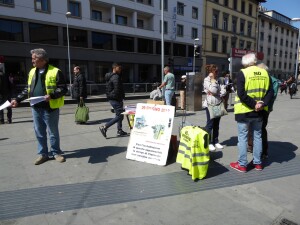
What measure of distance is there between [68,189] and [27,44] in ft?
72.5

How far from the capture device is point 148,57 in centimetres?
3206

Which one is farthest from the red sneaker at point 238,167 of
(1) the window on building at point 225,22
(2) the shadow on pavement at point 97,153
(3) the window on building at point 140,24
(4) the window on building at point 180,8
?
(1) the window on building at point 225,22

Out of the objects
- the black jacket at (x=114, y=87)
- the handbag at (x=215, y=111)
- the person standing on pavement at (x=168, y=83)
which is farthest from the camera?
the person standing on pavement at (x=168, y=83)

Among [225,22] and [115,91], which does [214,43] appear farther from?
[115,91]

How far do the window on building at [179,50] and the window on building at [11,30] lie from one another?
62.9ft

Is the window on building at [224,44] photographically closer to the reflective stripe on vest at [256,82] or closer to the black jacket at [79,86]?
the black jacket at [79,86]

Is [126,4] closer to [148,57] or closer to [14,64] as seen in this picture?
[148,57]

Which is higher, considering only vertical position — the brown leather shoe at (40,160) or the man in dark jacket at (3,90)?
the man in dark jacket at (3,90)

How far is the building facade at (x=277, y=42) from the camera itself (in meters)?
53.0

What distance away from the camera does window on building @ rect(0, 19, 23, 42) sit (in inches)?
837

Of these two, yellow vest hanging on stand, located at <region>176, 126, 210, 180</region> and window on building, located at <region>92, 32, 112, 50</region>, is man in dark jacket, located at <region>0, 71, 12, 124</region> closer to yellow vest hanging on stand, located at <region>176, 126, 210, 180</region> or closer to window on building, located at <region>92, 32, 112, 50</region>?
yellow vest hanging on stand, located at <region>176, 126, 210, 180</region>

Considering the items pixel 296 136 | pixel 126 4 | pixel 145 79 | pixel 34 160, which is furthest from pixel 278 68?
pixel 34 160

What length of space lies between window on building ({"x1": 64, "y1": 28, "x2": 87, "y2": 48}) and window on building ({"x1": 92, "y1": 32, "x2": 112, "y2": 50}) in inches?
41.3

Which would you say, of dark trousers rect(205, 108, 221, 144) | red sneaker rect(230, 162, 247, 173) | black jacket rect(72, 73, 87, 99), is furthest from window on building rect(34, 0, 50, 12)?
red sneaker rect(230, 162, 247, 173)
